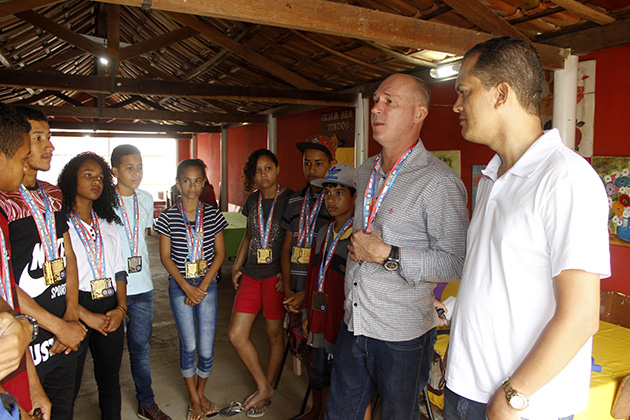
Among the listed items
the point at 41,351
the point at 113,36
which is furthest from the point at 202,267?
the point at 113,36

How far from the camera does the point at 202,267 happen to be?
3051 millimetres

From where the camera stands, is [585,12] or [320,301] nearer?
[320,301]

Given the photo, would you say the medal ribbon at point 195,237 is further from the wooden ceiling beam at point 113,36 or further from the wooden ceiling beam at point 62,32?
the wooden ceiling beam at point 62,32

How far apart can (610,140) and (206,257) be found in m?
3.03

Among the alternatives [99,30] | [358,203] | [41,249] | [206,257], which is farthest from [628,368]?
[99,30]

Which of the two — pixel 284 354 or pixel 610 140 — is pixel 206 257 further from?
pixel 610 140

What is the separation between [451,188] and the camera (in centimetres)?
171

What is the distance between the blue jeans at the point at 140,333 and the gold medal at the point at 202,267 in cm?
36

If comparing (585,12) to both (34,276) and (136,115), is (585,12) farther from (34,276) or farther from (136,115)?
(136,115)

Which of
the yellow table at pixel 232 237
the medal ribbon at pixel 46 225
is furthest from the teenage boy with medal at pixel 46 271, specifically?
the yellow table at pixel 232 237

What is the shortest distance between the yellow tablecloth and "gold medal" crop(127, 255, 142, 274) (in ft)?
6.49

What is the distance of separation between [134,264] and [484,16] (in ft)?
10.1

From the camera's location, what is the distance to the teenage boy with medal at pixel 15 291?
125 centimetres

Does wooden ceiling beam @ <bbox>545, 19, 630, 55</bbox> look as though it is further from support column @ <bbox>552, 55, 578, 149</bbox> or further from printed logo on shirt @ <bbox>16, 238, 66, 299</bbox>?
printed logo on shirt @ <bbox>16, 238, 66, 299</bbox>
